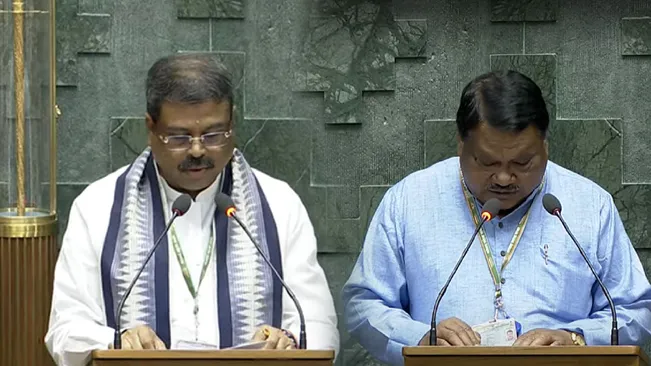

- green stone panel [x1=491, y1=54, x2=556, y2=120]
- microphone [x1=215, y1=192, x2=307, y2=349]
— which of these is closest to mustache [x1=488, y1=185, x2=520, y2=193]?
microphone [x1=215, y1=192, x2=307, y2=349]

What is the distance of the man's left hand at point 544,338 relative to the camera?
18.3 feet

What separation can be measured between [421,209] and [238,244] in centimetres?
67

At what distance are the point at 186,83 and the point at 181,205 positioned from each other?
1.64ft

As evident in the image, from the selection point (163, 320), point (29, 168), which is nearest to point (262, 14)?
point (29, 168)

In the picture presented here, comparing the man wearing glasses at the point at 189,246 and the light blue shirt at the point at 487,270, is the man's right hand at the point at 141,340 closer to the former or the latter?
the man wearing glasses at the point at 189,246

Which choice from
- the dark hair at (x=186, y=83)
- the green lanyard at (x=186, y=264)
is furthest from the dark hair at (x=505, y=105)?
the green lanyard at (x=186, y=264)

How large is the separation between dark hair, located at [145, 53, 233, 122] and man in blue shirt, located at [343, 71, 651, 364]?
758 millimetres

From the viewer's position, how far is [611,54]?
7270 mm

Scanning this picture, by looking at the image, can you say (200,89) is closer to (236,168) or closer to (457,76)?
(236,168)

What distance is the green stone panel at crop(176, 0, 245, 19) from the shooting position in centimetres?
720

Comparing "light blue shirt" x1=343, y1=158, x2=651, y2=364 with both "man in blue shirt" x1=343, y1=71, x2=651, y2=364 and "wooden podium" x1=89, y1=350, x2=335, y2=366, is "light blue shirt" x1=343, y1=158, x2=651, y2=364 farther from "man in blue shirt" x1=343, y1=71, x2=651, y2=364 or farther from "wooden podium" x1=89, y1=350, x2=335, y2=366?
"wooden podium" x1=89, y1=350, x2=335, y2=366

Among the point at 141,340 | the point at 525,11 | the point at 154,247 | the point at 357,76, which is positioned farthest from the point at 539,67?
the point at 141,340

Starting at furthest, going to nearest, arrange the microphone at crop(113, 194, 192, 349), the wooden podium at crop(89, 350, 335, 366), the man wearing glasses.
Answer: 1. the man wearing glasses
2. the microphone at crop(113, 194, 192, 349)
3. the wooden podium at crop(89, 350, 335, 366)

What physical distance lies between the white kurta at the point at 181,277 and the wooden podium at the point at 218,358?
1.90ft
